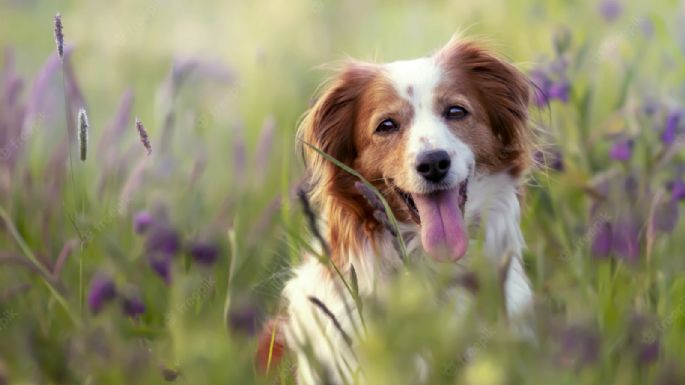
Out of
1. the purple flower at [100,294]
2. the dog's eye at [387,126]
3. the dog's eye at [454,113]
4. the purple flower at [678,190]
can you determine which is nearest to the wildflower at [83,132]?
the purple flower at [100,294]

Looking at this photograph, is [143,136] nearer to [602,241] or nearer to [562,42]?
[602,241]

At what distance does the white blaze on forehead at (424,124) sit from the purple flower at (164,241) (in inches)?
28.8

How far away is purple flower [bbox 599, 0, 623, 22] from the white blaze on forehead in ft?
9.69

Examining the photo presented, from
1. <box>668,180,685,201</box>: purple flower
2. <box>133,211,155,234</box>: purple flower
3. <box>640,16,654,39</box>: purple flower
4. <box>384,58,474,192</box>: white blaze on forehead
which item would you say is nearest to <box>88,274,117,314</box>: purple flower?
<box>133,211,155,234</box>: purple flower

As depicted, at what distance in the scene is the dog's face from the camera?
125 inches

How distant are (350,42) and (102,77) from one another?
4.81 feet

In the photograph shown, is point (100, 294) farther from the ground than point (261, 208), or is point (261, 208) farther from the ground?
point (100, 294)

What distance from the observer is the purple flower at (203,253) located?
10.0ft

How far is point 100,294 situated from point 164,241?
35 centimetres

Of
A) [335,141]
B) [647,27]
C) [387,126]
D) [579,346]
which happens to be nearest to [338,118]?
[335,141]

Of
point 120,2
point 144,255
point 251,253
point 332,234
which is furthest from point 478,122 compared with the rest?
point 120,2

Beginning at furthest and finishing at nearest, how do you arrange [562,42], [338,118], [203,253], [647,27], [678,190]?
[647,27] < [562,42] < [678,190] < [338,118] < [203,253]

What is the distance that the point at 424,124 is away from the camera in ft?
10.6

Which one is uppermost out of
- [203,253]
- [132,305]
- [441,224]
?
[441,224]
